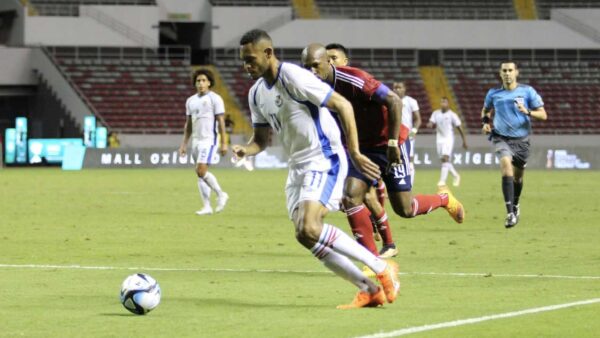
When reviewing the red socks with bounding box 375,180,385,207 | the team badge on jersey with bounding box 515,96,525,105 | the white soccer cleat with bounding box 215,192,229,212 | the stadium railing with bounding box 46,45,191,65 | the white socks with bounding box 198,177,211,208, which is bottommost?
the white soccer cleat with bounding box 215,192,229,212

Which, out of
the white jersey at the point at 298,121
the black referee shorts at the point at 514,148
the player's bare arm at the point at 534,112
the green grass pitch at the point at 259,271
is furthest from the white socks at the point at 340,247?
the black referee shorts at the point at 514,148

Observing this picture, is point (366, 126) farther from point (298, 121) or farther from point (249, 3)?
point (249, 3)

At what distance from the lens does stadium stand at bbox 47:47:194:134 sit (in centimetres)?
5928

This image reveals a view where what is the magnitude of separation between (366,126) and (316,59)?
6.06 ft

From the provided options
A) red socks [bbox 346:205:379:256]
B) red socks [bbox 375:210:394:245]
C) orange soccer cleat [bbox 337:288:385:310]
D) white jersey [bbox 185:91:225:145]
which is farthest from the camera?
white jersey [bbox 185:91:225:145]

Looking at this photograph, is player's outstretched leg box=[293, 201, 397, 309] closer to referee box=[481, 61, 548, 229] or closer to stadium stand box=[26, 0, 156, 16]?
referee box=[481, 61, 548, 229]

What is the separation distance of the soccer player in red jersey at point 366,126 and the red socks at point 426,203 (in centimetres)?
71

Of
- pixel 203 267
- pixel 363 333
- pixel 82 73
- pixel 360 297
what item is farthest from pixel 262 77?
pixel 82 73

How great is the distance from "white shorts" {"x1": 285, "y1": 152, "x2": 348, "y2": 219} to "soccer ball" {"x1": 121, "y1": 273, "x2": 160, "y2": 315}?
122 centimetres

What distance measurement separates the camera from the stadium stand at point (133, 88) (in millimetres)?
59281

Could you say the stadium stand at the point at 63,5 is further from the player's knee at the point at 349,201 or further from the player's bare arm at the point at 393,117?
the player's bare arm at the point at 393,117

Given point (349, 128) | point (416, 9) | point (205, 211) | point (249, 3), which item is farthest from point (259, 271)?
point (416, 9)

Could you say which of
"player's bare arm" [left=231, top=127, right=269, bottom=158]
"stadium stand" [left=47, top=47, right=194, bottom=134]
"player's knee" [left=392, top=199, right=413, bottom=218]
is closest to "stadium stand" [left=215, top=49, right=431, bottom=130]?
"stadium stand" [left=47, top=47, right=194, bottom=134]

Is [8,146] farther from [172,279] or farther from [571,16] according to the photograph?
[172,279]
